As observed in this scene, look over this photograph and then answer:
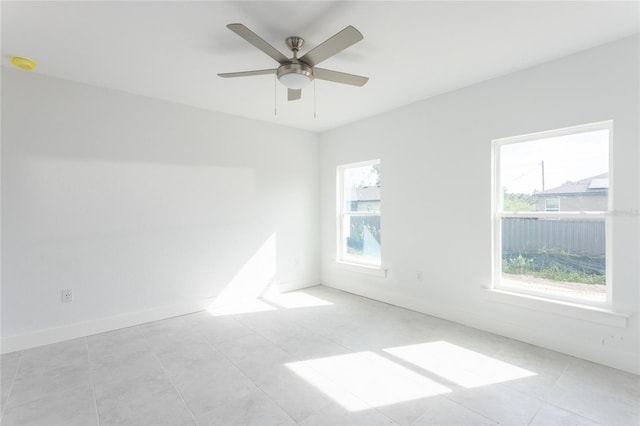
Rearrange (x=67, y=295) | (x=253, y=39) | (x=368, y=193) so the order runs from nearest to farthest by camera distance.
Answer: (x=253, y=39) → (x=67, y=295) → (x=368, y=193)

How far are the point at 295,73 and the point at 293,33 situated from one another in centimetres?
31

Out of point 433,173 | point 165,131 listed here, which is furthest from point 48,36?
point 433,173

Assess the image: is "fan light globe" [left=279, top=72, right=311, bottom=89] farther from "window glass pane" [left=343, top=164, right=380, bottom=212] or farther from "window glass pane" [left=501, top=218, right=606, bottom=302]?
"window glass pane" [left=501, top=218, right=606, bottom=302]

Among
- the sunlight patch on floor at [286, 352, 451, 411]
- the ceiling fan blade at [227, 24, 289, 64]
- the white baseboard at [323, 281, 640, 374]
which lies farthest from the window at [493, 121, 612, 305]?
the ceiling fan blade at [227, 24, 289, 64]

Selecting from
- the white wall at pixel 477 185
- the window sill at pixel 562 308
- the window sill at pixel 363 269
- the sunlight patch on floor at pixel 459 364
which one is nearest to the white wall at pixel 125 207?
the window sill at pixel 363 269

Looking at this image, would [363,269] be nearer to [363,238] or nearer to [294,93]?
[363,238]

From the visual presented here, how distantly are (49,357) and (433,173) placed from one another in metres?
4.21

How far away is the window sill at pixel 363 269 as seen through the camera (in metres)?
4.25

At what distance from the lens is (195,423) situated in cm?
183

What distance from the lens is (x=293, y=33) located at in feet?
7.57

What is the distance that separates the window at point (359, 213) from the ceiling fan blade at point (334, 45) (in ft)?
7.92

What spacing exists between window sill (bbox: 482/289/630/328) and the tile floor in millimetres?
359

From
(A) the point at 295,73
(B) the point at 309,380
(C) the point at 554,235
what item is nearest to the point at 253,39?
(A) the point at 295,73

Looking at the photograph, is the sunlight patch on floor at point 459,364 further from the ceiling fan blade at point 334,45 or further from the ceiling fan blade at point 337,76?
the ceiling fan blade at point 334,45
